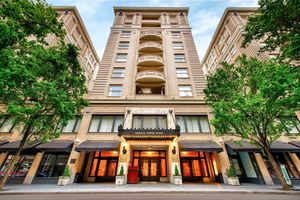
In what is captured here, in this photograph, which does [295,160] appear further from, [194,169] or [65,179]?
[65,179]

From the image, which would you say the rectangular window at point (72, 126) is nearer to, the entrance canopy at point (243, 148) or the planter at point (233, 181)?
the planter at point (233, 181)

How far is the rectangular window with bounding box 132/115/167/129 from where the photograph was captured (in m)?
17.5

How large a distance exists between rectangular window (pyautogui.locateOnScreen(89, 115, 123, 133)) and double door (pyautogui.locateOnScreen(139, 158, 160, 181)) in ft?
16.7

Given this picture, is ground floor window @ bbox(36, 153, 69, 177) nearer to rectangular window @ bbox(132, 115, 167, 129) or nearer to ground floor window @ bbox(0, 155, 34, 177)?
ground floor window @ bbox(0, 155, 34, 177)

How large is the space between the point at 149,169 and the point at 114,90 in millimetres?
11345

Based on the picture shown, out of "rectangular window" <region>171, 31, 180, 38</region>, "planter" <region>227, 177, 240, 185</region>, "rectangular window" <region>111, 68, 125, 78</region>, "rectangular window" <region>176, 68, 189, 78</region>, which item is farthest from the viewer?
"rectangular window" <region>171, 31, 180, 38</region>

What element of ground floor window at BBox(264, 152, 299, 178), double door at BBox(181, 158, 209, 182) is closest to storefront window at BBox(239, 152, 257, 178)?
ground floor window at BBox(264, 152, 299, 178)

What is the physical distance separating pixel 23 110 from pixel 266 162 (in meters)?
22.4

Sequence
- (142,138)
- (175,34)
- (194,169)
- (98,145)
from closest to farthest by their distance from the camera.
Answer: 1. (98,145)
2. (142,138)
3. (194,169)
4. (175,34)

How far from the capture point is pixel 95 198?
8.38 m

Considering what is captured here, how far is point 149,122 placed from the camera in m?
17.8

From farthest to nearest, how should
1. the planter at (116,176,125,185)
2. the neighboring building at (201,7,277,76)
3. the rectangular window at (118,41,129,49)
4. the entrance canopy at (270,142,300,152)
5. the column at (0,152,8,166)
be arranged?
the neighboring building at (201,7,277,76)
the rectangular window at (118,41,129,49)
the column at (0,152,8,166)
the entrance canopy at (270,142,300,152)
the planter at (116,176,125,185)

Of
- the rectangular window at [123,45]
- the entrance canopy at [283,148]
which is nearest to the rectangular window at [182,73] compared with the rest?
the rectangular window at [123,45]

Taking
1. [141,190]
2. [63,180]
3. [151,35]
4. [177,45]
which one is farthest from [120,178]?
[151,35]
